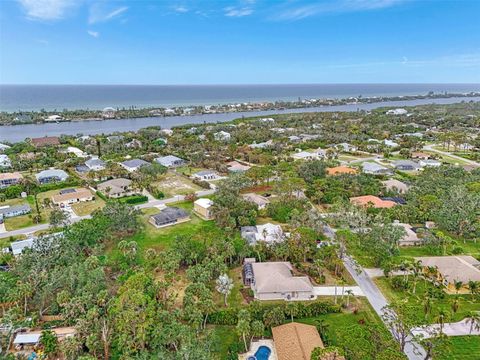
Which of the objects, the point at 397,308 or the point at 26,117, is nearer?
the point at 397,308

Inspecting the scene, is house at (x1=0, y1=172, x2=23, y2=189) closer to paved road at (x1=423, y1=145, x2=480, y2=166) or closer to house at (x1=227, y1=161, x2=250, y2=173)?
house at (x1=227, y1=161, x2=250, y2=173)

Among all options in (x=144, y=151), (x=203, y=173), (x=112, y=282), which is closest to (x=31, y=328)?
(x=112, y=282)

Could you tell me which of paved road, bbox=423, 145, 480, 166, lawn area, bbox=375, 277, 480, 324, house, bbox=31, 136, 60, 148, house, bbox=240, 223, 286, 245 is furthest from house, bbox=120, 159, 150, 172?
paved road, bbox=423, 145, 480, 166

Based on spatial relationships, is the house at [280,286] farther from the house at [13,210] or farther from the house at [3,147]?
the house at [3,147]

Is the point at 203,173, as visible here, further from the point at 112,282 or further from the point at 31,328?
the point at 31,328

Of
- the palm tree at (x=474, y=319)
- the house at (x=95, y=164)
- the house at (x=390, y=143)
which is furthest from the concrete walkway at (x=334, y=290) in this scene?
the house at (x=390, y=143)
